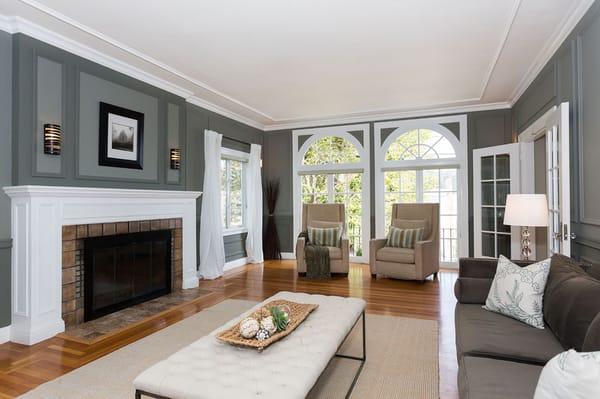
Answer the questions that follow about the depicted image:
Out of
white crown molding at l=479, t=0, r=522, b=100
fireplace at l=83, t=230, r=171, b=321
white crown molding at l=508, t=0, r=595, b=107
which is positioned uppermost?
white crown molding at l=479, t=0, r=522, b=100

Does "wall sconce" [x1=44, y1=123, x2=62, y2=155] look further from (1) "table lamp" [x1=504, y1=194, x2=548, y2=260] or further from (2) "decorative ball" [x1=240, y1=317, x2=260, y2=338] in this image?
(1) "table lamp" [x1=504, y1=194, x2=548, y2=260]

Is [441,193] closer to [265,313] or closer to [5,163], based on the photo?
[265,313]

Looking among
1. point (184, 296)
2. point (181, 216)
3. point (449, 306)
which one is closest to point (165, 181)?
point (181, 216)

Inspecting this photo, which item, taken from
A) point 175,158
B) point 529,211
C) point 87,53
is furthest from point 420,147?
point 87,53

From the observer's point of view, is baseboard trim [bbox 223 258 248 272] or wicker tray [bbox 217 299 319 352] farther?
baseboard trim [bbox 223 258 248 272]

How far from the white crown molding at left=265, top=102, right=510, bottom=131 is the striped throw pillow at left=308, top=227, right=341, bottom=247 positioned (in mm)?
2140

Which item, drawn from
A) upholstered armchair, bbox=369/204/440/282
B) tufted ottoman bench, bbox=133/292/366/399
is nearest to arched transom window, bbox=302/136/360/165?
upholstered armchair, bbox=369/204/440/282

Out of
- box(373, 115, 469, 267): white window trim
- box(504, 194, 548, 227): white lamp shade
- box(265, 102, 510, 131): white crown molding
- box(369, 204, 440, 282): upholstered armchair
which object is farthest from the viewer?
box(373, 115, 469, 267): white window trim

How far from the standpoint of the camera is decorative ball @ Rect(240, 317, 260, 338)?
5.77 ft

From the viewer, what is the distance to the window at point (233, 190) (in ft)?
19.6

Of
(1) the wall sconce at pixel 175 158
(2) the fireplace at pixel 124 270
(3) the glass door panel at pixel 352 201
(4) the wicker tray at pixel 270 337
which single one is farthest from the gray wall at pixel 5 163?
(3) the glass door panel at pixel 352 201

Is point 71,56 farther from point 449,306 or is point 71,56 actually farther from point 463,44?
point 449,306

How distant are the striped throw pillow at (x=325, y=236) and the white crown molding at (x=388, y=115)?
214cm

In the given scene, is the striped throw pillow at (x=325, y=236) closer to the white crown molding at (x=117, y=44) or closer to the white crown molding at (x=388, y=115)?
the white crown molding at (x=388, y=115)
